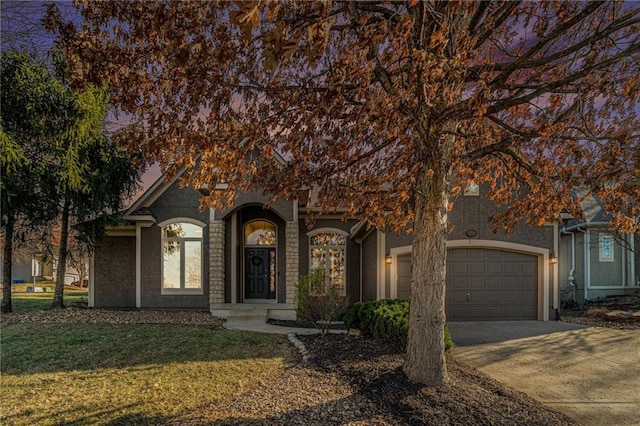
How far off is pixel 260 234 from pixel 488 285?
772 centimetres

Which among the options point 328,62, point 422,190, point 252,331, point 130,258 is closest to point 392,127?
point 422,190

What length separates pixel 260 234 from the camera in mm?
14203

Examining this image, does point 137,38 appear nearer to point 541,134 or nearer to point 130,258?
point 541,134

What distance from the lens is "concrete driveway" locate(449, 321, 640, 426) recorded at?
513 centimetres

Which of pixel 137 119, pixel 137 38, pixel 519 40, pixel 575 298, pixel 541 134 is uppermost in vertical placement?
pixel 519 40

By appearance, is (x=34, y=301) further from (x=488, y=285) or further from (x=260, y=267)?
(x=488, y=285)

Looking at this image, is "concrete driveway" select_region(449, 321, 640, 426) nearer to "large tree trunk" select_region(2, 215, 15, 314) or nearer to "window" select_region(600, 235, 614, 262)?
"window" select_region(600, 235, 614, 262)

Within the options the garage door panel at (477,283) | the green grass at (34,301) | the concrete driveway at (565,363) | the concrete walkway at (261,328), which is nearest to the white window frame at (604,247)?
the concrete driveway at (565,363)

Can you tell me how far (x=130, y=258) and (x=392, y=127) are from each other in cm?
1172

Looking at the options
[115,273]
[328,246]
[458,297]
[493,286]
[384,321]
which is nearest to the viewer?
[384,321]

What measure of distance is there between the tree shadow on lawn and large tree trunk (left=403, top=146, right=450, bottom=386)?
2.99 metres

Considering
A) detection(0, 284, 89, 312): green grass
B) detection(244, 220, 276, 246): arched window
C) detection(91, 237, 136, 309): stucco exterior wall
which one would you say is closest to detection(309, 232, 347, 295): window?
detection(244, 220, 276, 246): arched window

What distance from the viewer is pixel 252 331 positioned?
32.2ft

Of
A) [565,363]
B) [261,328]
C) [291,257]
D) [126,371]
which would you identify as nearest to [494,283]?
[565,363]
